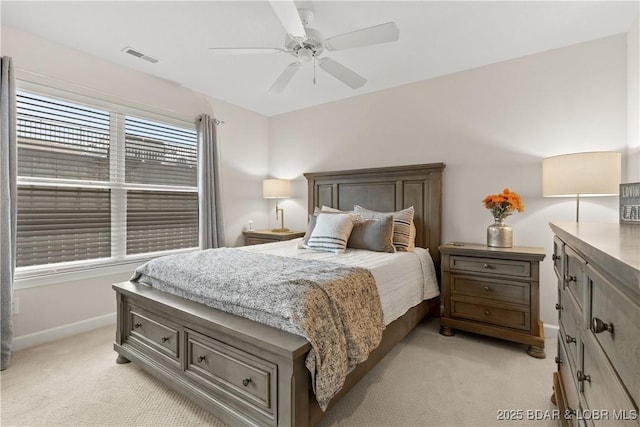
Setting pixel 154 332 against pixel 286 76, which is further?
pixel 286 76

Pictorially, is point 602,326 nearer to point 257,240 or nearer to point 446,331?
point 446,331

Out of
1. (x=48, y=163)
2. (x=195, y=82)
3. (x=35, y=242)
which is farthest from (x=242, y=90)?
(x=35, y=242)

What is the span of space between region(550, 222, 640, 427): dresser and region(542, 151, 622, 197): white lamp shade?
1349 mm

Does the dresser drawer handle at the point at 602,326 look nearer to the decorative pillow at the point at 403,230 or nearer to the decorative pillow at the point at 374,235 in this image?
the decorative pillow at the point at 374,235

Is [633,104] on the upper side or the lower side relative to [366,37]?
lower

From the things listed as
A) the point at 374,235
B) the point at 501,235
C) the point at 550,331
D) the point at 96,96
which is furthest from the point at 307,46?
the point at 550,331

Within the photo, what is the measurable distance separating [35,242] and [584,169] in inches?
175

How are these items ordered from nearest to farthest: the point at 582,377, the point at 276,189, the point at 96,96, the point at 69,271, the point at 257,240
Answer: the point at 582,377
the point at 69,271
the point at 96,96
the point at 257,240
the point at 276,189

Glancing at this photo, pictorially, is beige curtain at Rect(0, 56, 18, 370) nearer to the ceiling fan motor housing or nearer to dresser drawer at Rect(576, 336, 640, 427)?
the ceiling fan motor housing

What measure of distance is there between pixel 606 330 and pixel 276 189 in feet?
12.4

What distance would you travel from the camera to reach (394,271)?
7.50 feet

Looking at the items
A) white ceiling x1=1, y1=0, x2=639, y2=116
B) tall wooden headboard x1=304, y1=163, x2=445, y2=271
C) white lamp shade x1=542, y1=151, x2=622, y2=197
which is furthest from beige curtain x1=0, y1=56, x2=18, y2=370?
white lamp shade x1=542, y1=151, x2=622, y2=197

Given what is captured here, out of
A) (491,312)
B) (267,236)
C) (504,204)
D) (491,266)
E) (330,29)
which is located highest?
(330,29)

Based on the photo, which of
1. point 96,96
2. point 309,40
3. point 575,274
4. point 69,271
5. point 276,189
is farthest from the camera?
point 276,189
